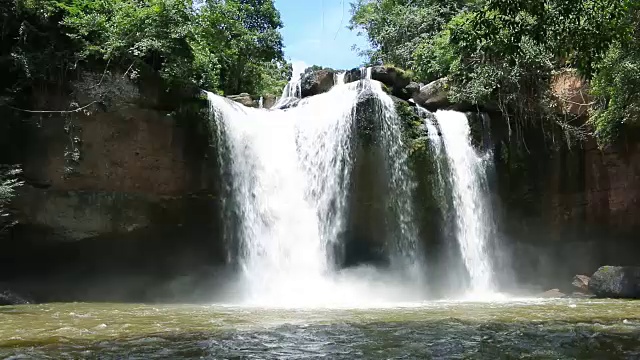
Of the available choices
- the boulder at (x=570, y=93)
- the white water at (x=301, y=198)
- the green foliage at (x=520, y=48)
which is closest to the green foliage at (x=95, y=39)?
the white water at (x=301, y=198)

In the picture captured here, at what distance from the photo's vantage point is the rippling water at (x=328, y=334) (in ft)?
19.2

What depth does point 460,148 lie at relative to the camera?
57.6 ft

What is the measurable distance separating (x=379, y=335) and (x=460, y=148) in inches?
450

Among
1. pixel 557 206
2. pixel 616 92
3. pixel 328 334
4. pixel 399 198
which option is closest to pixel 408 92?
pixel 399 198

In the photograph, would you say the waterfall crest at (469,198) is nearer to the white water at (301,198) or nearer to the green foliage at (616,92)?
the white water at (301,198)

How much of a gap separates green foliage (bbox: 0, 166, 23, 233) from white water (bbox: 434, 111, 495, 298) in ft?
38.7

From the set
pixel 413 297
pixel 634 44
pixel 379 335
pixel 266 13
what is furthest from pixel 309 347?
pixel 266 13

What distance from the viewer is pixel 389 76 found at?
1866cm

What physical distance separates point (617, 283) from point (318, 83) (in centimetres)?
1089

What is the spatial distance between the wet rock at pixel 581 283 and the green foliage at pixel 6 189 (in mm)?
15231

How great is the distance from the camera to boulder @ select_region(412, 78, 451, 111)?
1867 cm

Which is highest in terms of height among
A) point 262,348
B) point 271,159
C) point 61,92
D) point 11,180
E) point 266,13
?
point 266,13

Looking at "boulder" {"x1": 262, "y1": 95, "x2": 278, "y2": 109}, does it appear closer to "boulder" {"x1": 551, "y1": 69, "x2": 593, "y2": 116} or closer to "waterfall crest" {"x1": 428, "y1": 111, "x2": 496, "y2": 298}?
"waterfall crest" {"x1": 428, "y1": 111, "x2": 496, "y2": 298}

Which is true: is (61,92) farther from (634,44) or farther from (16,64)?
(634,44)
